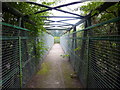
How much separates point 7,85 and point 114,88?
2008 mm

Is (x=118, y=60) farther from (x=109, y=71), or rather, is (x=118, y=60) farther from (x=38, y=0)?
(x=38, y=0)

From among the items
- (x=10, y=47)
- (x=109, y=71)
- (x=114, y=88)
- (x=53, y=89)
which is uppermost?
(x=10, y=47)

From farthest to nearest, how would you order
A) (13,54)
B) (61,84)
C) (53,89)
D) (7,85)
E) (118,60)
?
(61,84), (53,89), (13,54), (7,85), (118,60)

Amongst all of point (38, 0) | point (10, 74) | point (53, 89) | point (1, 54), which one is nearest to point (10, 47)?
point (1, 54)

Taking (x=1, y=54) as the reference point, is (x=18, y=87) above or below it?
below

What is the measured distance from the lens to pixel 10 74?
→ 1.91 meters

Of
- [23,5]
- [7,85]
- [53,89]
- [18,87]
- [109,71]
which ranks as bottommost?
[53,89]

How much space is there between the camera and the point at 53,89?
286cm

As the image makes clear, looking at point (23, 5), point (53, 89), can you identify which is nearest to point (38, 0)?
point (23, 5)

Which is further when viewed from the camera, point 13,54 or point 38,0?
point 38,0

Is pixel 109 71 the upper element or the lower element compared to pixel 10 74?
upper

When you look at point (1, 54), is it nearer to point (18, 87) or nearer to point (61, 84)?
point (18, 87)

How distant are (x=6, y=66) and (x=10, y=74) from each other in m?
0.22

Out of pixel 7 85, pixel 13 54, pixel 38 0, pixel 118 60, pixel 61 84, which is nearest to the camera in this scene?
pixel 118 60
